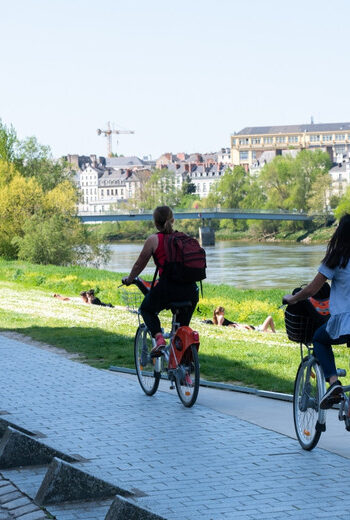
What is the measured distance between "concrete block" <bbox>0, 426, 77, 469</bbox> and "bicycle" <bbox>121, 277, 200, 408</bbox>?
1804mm

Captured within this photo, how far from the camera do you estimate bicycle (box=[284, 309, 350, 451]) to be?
6266 millimetres

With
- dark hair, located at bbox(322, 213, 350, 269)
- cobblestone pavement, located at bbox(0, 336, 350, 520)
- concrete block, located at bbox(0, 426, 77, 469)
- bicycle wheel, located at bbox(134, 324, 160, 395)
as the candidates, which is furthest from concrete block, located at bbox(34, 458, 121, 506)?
bicycle wheel, located at bbox(134, 324, 160, 395)

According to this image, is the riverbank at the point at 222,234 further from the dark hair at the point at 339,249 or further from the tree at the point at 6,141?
the dark hair at the point at 339,249

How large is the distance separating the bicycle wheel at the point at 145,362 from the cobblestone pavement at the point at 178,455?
0.34 ft

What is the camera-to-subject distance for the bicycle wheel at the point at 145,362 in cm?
878

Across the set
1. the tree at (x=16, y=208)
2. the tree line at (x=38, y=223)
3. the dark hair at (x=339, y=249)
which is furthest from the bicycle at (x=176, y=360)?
the tree at (x=16, y=208)

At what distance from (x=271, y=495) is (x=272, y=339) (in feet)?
33.8

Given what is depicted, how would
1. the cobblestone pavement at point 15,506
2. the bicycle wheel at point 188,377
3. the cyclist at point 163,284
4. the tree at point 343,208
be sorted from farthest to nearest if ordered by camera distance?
the tree at point 343,208 < the cyclist at point 163,284 < the bicycle wheel at point 188,377 < the cobblestone pavement at point 15,506

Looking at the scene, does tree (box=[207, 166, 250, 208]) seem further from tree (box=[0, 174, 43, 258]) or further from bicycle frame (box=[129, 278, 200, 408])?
bicycle frame (box=[129, 278, 200, 408])

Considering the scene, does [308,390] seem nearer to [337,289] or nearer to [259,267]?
[337,289]

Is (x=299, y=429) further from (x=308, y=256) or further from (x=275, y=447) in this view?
(x=308, y=256)

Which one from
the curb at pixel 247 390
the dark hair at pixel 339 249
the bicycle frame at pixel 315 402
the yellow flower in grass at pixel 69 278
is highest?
the dark hair at pixel 339 249

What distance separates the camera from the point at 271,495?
17.6 feet

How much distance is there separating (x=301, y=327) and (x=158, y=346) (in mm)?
2093
